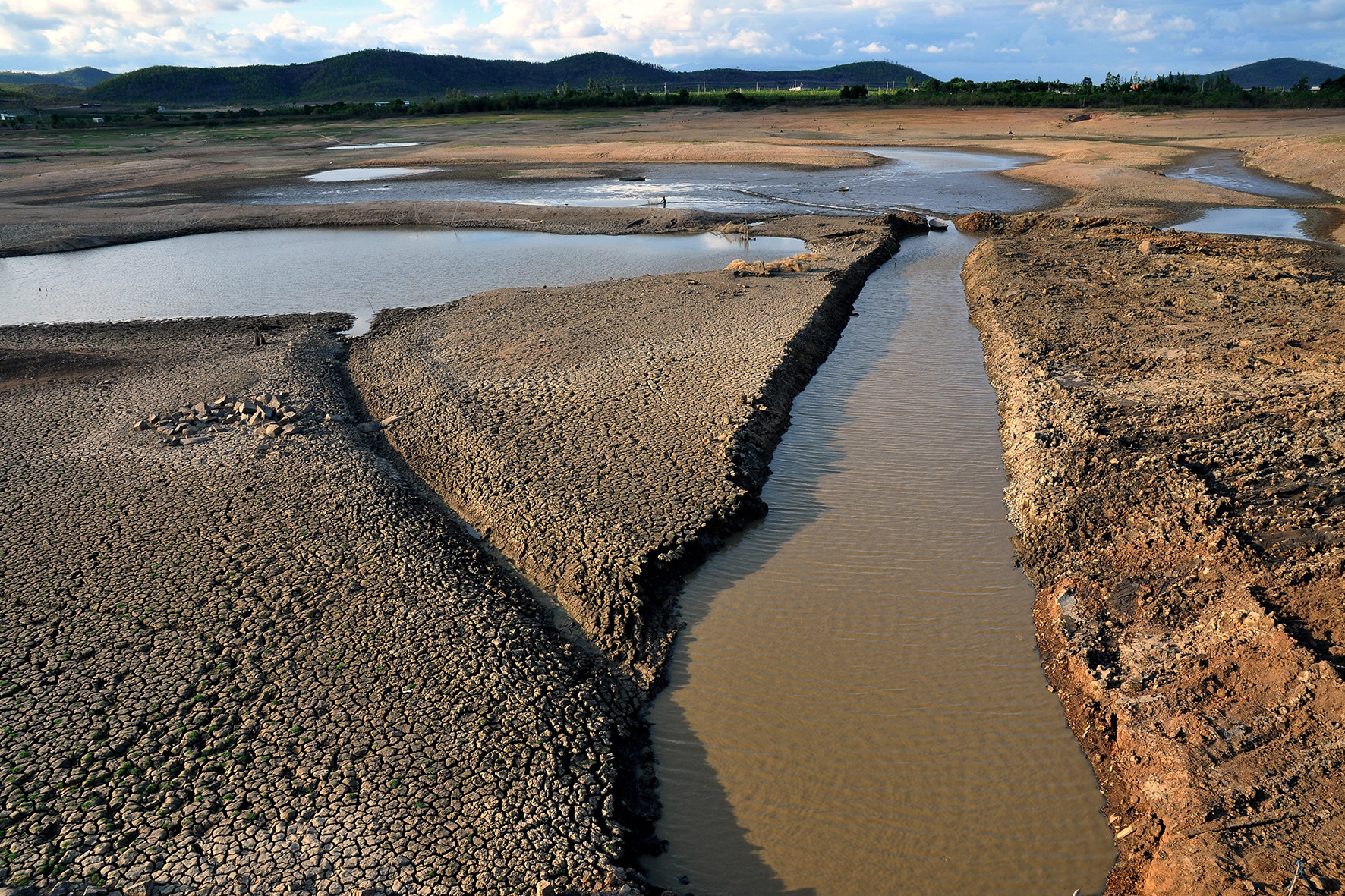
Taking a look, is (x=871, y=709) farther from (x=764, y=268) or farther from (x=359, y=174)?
(x=359, y=174)

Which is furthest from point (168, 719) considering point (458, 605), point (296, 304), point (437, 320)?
point (296, 304)

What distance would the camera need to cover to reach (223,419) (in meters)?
10.7

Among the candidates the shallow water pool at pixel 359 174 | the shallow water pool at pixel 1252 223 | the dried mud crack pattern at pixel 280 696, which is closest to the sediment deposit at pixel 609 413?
the dried mud crack pattern at pixel 280 696

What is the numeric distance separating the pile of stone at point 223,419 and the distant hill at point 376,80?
115730 mm

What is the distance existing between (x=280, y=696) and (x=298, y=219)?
25.5 metres

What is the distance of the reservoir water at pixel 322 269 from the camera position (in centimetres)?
1764

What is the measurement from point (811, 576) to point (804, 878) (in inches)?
128

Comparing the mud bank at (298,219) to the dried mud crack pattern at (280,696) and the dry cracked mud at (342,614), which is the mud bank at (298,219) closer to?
the dry cracked mud at (342,614)

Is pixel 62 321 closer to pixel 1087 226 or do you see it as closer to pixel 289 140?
pixel 1087 226

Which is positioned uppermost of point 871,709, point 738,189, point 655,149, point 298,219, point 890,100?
point 890,100

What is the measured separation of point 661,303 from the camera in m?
15.8

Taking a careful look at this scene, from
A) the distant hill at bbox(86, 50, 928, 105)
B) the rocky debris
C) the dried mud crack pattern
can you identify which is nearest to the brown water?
the dried mud crack pattern

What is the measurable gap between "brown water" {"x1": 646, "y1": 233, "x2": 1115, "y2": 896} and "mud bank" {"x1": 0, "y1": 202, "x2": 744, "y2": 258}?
1770 cm

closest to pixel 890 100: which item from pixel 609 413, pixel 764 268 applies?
pixel 764 268
